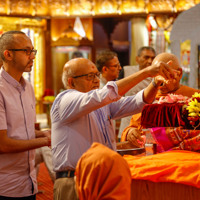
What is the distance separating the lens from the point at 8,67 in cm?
209

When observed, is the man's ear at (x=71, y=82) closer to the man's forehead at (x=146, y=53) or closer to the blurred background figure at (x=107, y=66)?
the blurred background figure at (x=107, y=66)

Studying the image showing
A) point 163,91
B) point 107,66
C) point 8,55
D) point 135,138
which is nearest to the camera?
point 8,55


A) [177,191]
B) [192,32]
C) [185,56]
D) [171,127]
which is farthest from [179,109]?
[185,56]

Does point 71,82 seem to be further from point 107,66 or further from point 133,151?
point 107,66

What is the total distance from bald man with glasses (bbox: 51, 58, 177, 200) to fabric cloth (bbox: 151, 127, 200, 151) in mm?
278

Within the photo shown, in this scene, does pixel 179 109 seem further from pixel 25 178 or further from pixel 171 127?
pixel 25 178

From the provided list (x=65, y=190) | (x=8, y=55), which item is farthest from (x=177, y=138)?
(x=8, y=55)

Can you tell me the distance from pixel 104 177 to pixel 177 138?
1.07 m

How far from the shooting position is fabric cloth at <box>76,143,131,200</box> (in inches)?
52.2

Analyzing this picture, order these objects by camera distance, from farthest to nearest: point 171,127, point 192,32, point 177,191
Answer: point 192,32 → point 171,127 → point 177,191

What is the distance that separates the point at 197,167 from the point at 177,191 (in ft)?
0.63

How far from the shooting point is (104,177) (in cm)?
133

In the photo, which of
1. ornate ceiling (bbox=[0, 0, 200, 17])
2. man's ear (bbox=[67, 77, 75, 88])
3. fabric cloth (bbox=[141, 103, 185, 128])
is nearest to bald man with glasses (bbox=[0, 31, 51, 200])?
man's ear (bbox=[67, 77, 75, 88])

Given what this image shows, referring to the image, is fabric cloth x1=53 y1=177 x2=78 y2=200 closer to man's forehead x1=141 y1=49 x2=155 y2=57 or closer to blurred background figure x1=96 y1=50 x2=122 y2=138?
blurred background figure x1=96 y1=50 x2=122 y2=138
